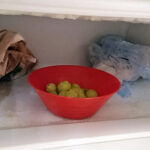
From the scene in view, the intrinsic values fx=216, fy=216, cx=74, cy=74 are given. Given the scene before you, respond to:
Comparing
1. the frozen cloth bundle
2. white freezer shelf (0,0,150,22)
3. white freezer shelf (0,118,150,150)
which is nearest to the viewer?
white freezer shelf (0,0,150,22)

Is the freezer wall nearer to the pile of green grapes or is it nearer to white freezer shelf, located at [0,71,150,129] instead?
white freezer shelf, located at [0,71,150,129]

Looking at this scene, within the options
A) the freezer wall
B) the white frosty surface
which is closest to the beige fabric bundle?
the white frosty surface

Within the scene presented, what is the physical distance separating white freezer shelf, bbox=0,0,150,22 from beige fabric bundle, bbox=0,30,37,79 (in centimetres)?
26

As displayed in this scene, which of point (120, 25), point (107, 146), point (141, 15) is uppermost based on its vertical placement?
point (141, 15)

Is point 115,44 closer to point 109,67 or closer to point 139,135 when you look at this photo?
point 109,67

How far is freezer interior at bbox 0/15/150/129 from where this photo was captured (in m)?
0.58

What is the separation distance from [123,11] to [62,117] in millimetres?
319

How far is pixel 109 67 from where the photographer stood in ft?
2.73

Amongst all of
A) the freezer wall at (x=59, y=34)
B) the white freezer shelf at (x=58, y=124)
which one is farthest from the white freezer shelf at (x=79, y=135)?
the freezer wall at (x=59, y=34)

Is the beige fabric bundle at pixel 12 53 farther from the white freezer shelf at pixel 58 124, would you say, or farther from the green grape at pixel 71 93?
the green grape at pixel 71 93

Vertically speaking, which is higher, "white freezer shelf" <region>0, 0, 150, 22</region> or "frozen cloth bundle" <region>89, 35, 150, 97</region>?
"white freezer shelf" <region>0, 0, 150, 22</region>

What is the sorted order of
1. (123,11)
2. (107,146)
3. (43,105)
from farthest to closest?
(43,105), (107,146), (123,11)

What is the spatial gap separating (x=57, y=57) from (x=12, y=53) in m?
0.31

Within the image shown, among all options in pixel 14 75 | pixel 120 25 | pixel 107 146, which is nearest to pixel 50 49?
pixel 14 75
